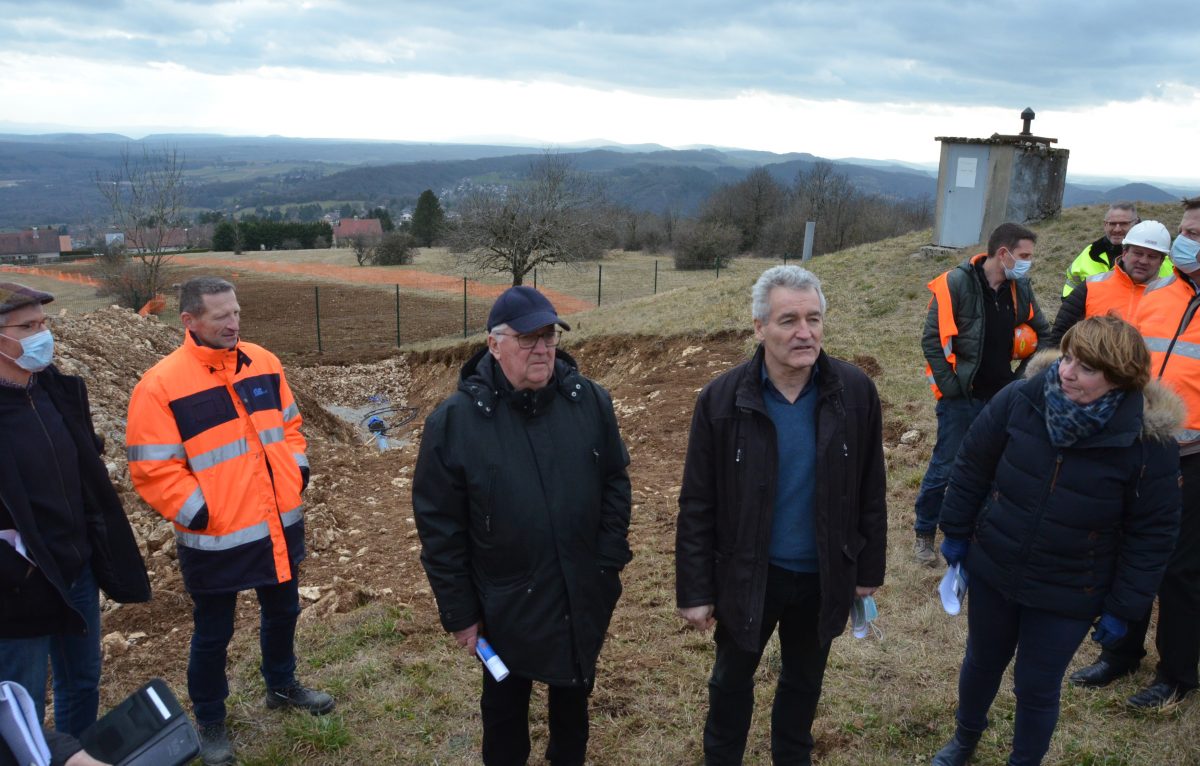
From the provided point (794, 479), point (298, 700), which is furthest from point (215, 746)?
point (794, 479)

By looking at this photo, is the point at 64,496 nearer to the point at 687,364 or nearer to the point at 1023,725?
the point at 1023,725

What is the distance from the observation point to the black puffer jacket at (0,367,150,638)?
8.85 feet

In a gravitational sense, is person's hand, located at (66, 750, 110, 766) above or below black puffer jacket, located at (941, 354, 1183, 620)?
below

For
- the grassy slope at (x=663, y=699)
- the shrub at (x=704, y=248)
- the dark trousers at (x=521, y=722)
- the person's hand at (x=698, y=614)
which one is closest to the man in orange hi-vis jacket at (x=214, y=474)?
the grassy slope at (x=663, y=699)

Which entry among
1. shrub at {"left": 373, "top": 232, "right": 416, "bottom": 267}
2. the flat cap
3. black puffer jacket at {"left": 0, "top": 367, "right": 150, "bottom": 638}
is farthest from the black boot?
shrub at {"left": 373, "top": 232, "right": 416, "bottom": 267}

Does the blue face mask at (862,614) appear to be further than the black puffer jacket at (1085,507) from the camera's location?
Yes

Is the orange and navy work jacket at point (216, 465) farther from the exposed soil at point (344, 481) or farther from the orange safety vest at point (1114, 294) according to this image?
the orange safety vest at point (1114, 294)

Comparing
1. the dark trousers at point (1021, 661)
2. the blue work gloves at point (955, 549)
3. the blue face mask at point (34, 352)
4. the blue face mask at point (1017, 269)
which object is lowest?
the dark trousers at point (1021, 661)

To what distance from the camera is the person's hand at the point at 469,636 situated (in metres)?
2.72

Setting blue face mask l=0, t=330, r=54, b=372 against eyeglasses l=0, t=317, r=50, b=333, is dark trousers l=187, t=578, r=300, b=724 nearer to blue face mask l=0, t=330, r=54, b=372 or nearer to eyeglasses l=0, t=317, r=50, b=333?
blue face mask l=0, t=330, r=54, b=372

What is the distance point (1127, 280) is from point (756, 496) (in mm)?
2687

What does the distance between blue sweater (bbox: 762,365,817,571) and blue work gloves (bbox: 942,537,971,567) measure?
71 centimetres

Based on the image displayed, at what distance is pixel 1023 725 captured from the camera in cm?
286

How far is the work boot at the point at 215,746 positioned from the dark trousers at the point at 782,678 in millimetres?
2034
